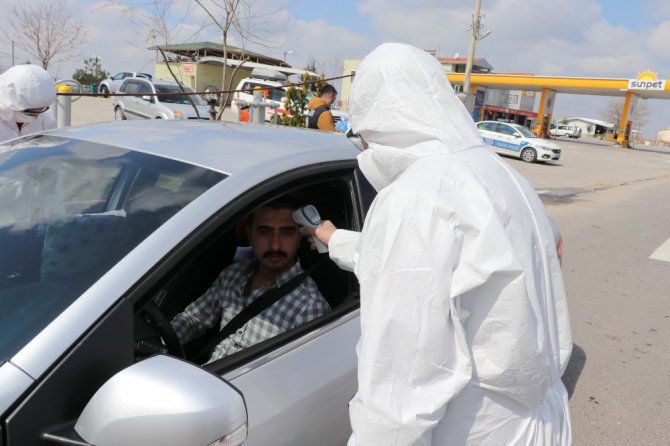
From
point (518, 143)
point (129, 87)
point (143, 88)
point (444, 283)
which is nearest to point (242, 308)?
point (444, 283)

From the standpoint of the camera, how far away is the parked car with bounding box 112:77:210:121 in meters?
15.2

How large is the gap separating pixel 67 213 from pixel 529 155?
21633 mm

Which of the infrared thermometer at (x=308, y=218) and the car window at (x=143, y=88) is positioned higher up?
the car window at (x=143, y=88)

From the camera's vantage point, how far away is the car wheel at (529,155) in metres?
21.3

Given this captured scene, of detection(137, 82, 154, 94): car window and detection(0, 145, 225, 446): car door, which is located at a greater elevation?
detection(137, 82, 154, 94): car window

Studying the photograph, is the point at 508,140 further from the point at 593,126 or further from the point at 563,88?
the point at 593,126

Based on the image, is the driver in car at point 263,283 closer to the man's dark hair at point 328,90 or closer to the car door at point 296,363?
the car door at point 296,363

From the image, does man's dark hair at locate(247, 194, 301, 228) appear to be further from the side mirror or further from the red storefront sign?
the red storefront sign

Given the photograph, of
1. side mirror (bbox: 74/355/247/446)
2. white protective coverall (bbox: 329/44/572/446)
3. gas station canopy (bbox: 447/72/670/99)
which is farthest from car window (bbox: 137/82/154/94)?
gas station canopy (bbox: 447/72/670/99)

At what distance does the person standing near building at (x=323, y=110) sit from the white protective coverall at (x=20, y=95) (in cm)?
492

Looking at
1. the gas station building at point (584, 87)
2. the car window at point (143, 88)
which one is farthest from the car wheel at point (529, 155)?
the gas station building at point (584, 87)

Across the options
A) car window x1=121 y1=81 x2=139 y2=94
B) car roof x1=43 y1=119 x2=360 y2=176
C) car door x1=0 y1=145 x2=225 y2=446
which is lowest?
car door x1=0 y1=145 x2=225 y2=446

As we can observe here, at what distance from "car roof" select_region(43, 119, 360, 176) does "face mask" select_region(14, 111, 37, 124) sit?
1.55 meters

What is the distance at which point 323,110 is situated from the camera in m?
8.32
